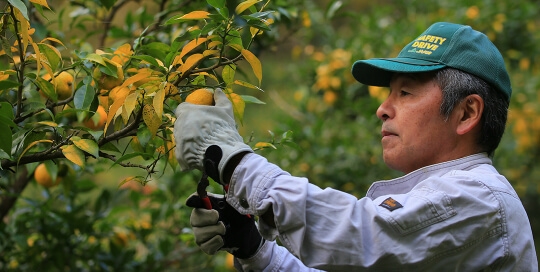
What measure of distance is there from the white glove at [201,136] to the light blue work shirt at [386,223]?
0.12 ft

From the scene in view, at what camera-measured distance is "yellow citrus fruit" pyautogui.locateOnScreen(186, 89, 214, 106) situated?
1.37m

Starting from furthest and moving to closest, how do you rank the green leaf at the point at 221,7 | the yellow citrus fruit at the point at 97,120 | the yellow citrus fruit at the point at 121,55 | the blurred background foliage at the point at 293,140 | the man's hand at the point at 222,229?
1. the blurred background foliage at the point at 293,140
2. the yellow citrus fruit at the point at 97,120
3. the yellow citrus fruit at the point at 121,55
4. the man's hand at the point at 222,229
5. the green leaf at the point at 221,7

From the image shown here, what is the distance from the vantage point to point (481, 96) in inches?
60.3

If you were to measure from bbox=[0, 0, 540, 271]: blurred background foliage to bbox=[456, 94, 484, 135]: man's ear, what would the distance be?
0.37m

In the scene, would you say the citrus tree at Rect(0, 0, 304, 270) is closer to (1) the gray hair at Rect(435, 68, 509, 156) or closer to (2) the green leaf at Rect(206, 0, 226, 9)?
(2) the green leaf at Rect(206, 0, 226, 9)

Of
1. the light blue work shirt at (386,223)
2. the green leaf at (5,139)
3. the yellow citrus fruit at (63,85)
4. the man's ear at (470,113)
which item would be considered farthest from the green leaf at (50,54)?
the man's ear at (470,113)

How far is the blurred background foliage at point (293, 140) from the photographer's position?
2357 millimetres

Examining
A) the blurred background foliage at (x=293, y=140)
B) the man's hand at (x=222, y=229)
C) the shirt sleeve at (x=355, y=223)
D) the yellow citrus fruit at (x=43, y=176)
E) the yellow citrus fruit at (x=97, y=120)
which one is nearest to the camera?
the shirt sleeve at (x=355, y=223)

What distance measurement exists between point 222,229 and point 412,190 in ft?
1.24

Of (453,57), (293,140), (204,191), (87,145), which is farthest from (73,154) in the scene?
(293,140)

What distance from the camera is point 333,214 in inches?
48.5

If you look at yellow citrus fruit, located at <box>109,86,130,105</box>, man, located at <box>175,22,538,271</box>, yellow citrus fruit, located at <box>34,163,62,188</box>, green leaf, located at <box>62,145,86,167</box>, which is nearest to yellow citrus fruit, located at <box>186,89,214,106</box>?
man, located at <box>175,22,538,271</box>

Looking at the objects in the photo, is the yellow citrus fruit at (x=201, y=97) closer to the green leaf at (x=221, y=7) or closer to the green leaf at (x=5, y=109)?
the green leaf at (x=221, y=7)

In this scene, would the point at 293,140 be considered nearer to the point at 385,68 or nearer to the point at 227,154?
the point at 385,68
